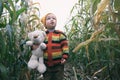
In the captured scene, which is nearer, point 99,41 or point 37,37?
point 99,41

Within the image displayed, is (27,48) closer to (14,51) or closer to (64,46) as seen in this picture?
(14,51)

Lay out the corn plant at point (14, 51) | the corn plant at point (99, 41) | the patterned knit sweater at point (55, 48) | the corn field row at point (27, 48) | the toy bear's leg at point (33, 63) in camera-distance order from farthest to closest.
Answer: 1. the patterned knit sweater at point (55, 48)
2. the toy bear's leg at point (33, 63)
3. the corn plant at point (14, 51)
4. the corn field row at point (27, 48)
5. the corn plant at point (99, 41)

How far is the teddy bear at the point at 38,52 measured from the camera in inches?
102

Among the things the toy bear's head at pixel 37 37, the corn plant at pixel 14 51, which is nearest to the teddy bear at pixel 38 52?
the toy bear's head at pixel 37 37

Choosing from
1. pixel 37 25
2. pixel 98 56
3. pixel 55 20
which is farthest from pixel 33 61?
pixel 37 25

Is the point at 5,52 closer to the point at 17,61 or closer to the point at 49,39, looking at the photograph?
the point at 17,61

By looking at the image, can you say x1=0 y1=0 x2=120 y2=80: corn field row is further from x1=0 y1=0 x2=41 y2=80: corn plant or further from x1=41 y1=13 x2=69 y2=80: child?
x1=41 y1=13 x2=69 y2=80: child

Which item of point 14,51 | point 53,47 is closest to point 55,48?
point 53,47

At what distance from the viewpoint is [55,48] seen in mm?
2674

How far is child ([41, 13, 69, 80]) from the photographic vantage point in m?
2.67

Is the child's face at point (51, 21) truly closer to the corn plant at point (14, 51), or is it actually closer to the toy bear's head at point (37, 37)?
the toy bear's head at point (37, 37)

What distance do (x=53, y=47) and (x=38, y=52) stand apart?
0.47ft

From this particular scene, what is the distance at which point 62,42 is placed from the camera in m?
2.69

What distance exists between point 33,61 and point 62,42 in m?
0.32
